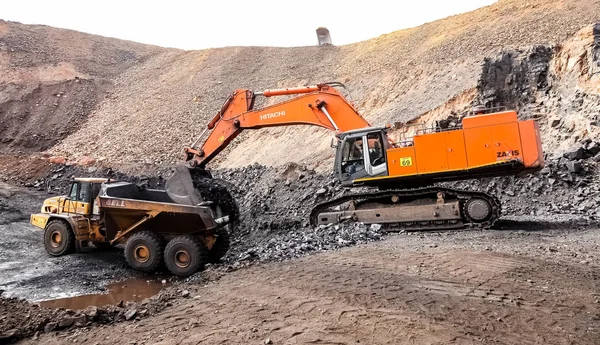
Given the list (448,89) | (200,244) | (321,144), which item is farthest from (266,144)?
→ (200,244)

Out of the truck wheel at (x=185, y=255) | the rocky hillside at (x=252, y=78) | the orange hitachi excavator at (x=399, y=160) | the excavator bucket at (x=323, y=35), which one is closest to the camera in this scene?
the truck wheel at (x=185, y=255)

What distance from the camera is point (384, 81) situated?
18531mm

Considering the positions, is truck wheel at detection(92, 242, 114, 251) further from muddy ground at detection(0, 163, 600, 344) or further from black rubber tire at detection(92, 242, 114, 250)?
muddy ground at detection(0, 163, 600, 344)

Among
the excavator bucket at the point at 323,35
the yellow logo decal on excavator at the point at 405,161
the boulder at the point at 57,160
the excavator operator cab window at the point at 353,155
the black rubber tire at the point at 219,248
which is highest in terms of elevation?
the excavator bucket at the point at 323,35

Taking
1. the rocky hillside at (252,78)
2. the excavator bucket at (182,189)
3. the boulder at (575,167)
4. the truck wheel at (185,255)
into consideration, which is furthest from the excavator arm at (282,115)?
the boulder at (575,167)

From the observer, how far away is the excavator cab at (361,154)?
8.75 metres

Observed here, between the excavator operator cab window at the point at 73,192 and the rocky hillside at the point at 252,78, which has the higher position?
the rocky hillside at the point at 252,78

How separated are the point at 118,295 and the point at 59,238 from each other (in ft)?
10.5

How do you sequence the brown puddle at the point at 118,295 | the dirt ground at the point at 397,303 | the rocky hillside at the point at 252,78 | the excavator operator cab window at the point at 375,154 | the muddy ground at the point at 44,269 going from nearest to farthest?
the dirt ground at the point at 397,303 < the brown puddle at the point at 118,295 < the muddy ground at the point at 44,269 < the excavator operator cab window at the point at 375,154 < the rocky hillside at the point at 252,78

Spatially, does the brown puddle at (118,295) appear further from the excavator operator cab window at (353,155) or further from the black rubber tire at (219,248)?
the excavator operator cab window at (353,155)

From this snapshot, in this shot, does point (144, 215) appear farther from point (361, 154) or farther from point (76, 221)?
point (361, 154)

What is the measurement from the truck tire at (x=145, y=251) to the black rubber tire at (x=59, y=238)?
6.01ft

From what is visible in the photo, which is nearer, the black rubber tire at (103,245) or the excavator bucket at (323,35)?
the black rubber tire at (103,245)

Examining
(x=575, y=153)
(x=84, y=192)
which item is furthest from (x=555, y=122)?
(x=84, y=192)
